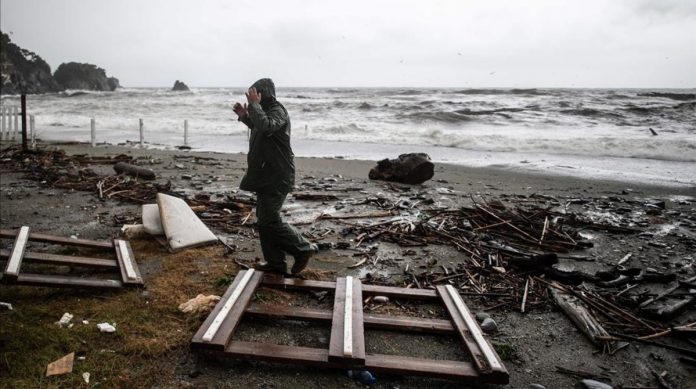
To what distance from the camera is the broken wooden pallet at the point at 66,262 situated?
12.4 ft

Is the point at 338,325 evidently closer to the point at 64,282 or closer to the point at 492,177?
the point at 64,282

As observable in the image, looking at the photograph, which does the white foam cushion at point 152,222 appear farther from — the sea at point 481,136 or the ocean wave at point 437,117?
the ocean wave at point 437,117

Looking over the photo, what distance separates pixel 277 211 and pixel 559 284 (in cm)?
330

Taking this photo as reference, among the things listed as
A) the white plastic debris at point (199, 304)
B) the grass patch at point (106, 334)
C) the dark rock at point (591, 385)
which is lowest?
the dark rock at point (591, 385)

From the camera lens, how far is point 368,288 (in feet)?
13.7

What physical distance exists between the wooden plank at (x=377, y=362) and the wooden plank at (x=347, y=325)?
0.23 feet

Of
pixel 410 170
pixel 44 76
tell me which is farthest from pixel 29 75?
pixel 410 170

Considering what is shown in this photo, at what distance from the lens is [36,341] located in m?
3.08

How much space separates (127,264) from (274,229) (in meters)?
1.67

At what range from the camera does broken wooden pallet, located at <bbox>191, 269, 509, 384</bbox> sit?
284 centimetres

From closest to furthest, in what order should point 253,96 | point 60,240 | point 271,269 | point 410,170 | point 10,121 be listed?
point 253,96
point 271,269
point 60,240
point 410,170
point 10,121

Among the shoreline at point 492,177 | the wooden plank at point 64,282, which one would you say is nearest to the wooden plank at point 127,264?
the wooden plank at point 64,282

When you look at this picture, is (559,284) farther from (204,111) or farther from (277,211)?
(204,111)

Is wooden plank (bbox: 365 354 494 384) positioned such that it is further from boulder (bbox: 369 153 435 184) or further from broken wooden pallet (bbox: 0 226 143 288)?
boulder (bbox: 369 153 435 184)
